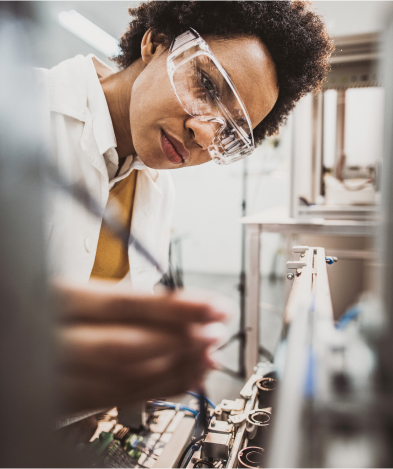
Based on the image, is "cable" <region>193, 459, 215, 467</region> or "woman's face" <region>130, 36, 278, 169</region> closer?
"cable" <region>193, 459, 215, 467</region>

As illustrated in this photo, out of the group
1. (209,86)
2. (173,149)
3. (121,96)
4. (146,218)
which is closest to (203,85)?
(209,86)

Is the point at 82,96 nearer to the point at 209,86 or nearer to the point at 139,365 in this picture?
the point at 209,86

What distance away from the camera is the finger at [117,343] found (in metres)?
0.19

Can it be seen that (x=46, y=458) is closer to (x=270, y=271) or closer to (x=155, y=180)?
(x=155, y=180)

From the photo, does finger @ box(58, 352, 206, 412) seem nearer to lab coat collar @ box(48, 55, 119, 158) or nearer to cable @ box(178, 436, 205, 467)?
cable @ box(178, 436, 205, 467)

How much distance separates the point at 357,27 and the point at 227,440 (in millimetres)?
1433

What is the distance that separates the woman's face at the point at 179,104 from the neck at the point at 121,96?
0.34 ft

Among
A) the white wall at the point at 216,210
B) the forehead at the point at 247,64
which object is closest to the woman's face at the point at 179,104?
the forehead at the point at 247,64

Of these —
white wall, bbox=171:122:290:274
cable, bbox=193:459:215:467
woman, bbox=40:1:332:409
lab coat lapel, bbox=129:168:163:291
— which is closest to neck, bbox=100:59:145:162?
woman, bbox=40:1:332:409

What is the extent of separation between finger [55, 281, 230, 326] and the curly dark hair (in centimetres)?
58

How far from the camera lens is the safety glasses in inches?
24.6

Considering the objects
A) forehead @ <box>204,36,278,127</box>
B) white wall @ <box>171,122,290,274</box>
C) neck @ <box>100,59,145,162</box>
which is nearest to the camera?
forehead @ <box>204,36,278,127</box>

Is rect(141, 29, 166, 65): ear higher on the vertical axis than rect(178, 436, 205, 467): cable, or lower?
higher

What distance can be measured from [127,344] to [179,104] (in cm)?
55
